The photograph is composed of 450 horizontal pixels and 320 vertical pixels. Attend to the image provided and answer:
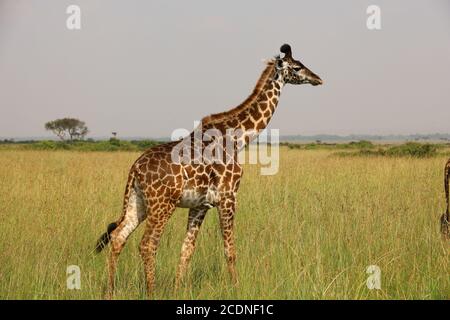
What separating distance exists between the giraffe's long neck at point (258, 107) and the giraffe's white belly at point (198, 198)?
86cm

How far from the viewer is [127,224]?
216 inches

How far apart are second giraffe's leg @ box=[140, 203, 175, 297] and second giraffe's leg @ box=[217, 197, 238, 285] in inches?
27.3

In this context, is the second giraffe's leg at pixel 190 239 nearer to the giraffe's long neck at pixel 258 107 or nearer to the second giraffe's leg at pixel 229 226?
the second giraffe's leg at pixel 229 226

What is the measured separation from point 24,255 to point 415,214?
653 cm

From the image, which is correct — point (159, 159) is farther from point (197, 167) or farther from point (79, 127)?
point (79, 127)

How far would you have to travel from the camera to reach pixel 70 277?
5.56 meters

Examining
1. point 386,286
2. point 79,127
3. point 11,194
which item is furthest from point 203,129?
point 79,127

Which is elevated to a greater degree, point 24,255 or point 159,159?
point 159,159

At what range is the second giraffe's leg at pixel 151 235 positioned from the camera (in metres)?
5.21

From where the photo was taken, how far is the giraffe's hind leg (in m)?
5.32

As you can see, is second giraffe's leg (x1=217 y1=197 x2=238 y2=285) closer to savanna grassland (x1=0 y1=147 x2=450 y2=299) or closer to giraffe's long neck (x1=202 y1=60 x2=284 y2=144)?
savanna grassland (x1=0 y1=147 x2=450 y2=299)

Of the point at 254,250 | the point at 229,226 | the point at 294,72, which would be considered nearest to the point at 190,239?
the point at 229,226

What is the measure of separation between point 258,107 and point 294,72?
60cm
